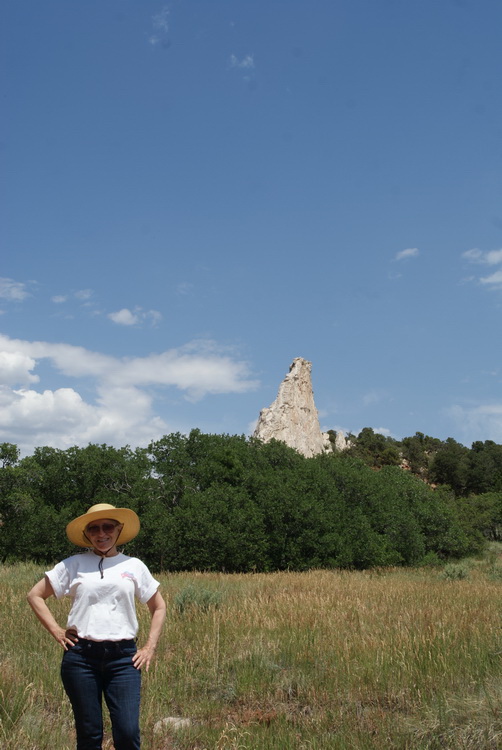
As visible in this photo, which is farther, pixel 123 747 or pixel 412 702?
pixel 412 702

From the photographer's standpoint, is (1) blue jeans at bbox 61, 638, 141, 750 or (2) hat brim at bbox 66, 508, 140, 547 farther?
(2) hat brim at bbox 66, 508, 140, 547

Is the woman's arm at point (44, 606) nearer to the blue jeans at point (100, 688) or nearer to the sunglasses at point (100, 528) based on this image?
the blue jeans at point (100, 688)

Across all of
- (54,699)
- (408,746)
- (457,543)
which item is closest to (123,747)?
(408,746)

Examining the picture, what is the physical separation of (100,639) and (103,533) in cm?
72

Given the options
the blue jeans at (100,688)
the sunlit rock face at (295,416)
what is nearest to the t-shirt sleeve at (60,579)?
the blue jeans at (100,688)

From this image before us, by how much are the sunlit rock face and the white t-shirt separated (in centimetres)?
7453

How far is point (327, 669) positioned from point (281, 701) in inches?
30.2

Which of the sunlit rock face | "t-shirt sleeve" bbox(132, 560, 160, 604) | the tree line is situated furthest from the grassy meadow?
the sunlit rock face

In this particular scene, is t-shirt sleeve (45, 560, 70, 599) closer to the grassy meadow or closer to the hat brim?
the hat brim

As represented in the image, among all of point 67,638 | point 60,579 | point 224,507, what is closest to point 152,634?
point 67,638

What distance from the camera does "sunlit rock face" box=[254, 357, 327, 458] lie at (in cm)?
7988

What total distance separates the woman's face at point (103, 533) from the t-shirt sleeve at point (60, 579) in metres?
0.27

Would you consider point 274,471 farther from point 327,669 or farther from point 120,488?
point 327,669

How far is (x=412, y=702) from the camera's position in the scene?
18.3ft
